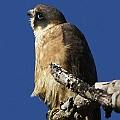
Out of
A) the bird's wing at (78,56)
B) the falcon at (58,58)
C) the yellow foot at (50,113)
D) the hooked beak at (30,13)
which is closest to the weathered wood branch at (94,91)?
the yellow foot at (50,113)

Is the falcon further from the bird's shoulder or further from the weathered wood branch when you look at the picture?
the weathered wood branch

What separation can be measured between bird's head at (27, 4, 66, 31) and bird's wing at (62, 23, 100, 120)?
11.3 inches

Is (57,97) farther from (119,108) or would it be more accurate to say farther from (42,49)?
(119,108)

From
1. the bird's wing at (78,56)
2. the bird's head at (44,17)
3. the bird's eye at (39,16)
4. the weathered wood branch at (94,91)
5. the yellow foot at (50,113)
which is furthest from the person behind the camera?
the bird's eye at (39,16)

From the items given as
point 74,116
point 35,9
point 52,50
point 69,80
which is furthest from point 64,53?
point 69,80

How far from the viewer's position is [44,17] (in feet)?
27.9

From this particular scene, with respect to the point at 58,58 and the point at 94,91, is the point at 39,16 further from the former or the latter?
the point at 94,91

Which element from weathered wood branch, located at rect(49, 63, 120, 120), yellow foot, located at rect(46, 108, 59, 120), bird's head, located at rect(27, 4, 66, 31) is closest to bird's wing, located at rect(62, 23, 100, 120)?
bird's head, located at rect(27, 4, 66, 31)

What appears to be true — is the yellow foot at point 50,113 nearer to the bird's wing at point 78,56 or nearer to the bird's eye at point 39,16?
the bird's wing at point 78,56

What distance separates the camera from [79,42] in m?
7.96

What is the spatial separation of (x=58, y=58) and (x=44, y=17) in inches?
56.3

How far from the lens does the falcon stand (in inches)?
288

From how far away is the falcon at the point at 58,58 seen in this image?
24.0ft

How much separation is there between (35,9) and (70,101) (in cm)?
494
